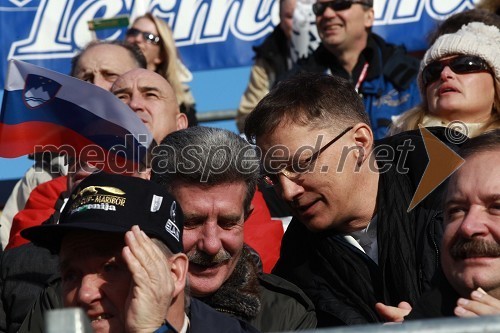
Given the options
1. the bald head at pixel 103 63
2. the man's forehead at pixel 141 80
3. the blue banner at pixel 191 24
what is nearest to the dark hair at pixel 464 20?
the man's forehead at pixel 141 80

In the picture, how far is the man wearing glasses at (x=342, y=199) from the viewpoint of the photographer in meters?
4.04

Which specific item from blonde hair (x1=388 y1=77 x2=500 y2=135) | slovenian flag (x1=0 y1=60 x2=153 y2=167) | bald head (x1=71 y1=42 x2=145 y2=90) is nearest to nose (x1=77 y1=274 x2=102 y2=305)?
slovenian flag (x1=0 y1=60 x2=153 y2=167)

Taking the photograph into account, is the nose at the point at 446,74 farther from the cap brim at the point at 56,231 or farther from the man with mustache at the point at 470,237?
the cap brim at the point at 56,231

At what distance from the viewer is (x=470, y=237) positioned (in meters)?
3.05

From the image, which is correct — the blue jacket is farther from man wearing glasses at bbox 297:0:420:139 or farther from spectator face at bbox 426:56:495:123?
spectator face at bbox 426:56:495:123

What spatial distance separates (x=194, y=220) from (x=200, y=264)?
0.17m

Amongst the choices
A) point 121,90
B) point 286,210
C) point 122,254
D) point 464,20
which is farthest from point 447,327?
point 286,210

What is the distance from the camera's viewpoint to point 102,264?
2936mm

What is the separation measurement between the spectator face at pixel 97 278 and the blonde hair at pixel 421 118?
2.46 metres

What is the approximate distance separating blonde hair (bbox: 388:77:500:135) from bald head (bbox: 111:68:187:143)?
3.72ft

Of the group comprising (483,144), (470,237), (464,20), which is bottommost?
(470,237)

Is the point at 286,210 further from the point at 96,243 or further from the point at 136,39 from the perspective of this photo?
the point at 96,243

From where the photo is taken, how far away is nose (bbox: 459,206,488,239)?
120 inches

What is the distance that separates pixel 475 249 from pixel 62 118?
2.30 meters
